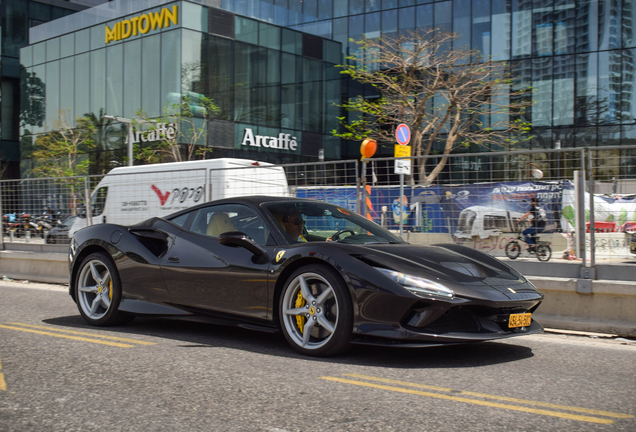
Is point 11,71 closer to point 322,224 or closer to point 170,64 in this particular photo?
point 170,64

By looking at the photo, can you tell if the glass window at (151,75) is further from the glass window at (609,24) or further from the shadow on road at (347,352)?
the shadow on road at (347,352)

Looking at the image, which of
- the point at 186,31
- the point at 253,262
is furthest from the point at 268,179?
the point at 186,31

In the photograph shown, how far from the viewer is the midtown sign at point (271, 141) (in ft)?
108

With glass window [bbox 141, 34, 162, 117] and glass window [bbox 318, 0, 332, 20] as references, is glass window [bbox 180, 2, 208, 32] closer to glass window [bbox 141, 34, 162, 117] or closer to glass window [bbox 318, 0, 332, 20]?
glass window [bbox 141, 34, 162, 117]

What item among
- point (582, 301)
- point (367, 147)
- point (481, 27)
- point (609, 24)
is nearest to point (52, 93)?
point (481, 27)

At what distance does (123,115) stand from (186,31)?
5.97 m

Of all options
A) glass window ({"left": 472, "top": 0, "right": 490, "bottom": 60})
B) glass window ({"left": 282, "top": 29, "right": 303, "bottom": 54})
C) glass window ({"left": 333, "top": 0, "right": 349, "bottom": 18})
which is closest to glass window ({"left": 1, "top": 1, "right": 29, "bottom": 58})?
glass window ({"left": 282, "top": 29, "right": 303, "bottom": 54})

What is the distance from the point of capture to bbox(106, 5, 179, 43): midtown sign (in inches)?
1234

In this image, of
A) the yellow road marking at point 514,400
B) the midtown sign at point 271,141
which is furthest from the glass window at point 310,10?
the yellow road marking at point 514,400

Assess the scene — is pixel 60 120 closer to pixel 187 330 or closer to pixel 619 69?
pixel 619 69

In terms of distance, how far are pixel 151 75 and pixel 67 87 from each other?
8205 mm

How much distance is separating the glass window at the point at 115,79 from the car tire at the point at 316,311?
31051mm

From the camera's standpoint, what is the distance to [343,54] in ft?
123

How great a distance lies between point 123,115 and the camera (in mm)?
33438
